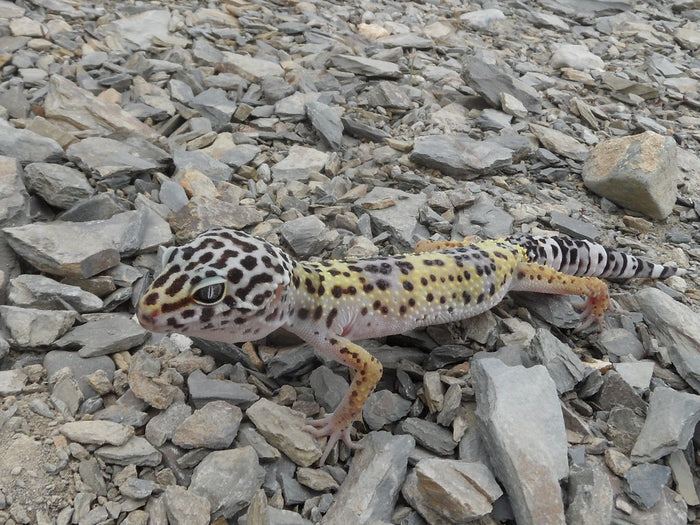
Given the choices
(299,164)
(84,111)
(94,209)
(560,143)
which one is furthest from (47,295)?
(560,143)

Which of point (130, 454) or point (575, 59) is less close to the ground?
point (575, 59)

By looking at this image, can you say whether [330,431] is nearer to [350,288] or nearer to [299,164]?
[350,288]

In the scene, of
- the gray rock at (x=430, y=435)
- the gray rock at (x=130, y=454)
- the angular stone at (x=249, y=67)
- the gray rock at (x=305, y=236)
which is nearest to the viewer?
the gray rock at (x=130, y=454)

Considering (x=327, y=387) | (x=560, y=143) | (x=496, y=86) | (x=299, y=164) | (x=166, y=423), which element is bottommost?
(x=327, y=387)

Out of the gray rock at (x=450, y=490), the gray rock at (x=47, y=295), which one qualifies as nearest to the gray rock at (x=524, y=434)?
the gray rock at (x=450, y=490)

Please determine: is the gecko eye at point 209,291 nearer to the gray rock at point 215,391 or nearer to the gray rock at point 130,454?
the gray rock at point 215,391
